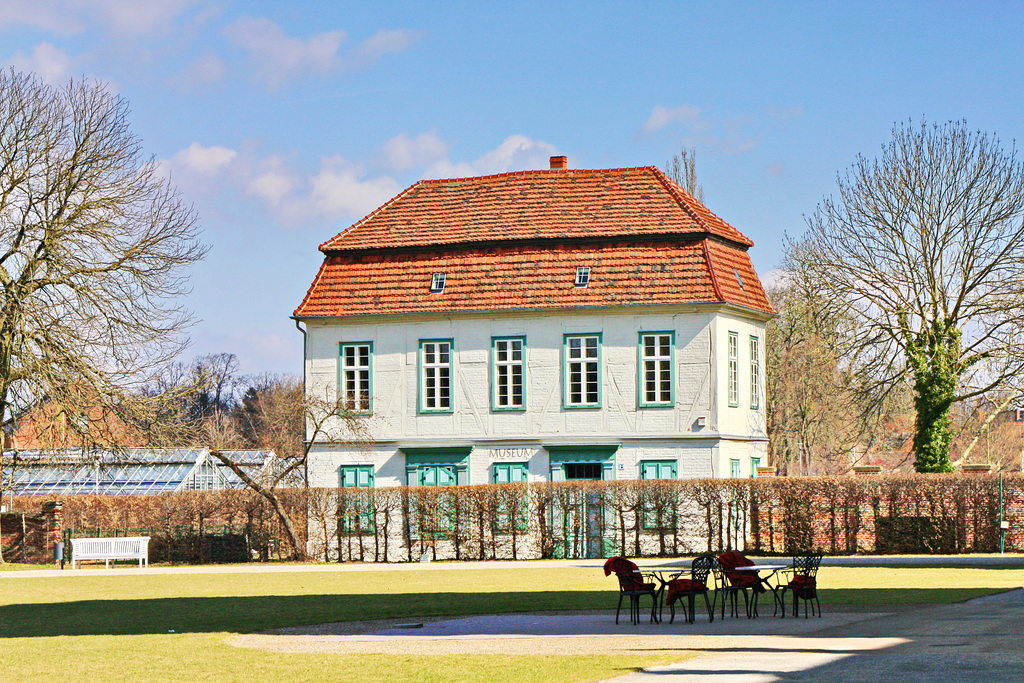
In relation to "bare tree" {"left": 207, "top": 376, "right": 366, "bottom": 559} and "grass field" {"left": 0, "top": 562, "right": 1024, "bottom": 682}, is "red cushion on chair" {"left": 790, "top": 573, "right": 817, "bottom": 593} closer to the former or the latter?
"grass field" {"left": 0, "top": 562, "right": 1024, "bottom": 682}

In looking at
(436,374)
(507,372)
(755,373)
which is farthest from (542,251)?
(755,373)

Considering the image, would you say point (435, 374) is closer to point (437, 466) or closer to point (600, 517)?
point (437, 466)

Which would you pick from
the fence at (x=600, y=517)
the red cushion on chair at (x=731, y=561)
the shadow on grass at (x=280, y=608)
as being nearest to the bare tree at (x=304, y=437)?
the fence at (x=600, y=517)

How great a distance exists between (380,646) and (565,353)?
997 inches

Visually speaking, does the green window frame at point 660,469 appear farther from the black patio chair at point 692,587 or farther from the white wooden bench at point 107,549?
the black patio chair at point 692,587

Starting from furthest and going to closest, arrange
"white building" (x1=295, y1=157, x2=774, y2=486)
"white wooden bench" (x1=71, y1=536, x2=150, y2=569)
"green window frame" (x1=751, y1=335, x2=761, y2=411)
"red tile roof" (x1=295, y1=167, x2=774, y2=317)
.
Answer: "green window frame" (x1=751, y1=335, x2=761, y2=411), "red tile roof" (x1=295, y1=167, x2=774, y2=317), "white building" (x1=295, y1=157, x2=774, y2=486), "white wooden bench" (x1=71, y1=536, x2=150, y2=569)

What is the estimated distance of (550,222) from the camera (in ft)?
141

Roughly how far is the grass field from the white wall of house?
21.8ft

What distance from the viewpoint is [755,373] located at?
43625mm

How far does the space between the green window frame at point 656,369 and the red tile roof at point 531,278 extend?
1.22 m

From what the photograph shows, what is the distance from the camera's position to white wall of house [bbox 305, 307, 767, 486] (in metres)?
40.7

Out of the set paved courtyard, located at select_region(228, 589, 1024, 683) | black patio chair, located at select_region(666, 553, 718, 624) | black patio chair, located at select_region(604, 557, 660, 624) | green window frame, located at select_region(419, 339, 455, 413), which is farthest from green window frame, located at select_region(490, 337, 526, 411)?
black patio chair, located at select_region(604, 557, 660, 624)

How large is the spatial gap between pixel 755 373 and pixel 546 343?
6.96 meters

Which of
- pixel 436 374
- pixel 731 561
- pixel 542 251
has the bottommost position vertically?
pixel 731 561
